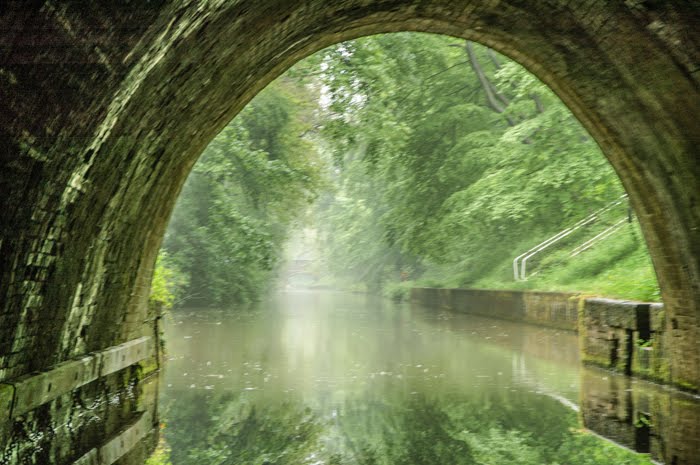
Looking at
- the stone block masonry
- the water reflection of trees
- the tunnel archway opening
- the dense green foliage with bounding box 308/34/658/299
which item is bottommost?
the water reflection of trees

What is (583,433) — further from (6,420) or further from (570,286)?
(570,286)

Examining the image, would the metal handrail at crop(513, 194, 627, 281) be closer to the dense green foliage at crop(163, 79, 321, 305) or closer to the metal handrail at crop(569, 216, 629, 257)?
the metal handrail at crop(569, 216, 629, 257)

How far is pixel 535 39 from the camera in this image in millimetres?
8062

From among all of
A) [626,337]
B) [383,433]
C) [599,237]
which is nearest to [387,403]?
[383,433]

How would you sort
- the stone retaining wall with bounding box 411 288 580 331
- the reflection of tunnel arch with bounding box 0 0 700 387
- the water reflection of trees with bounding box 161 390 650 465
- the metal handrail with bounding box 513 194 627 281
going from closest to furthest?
the reflection of tunnel arch with bounding box 0 0 700 387, the water reflection of trees with bounding box 161 390 650 465, the stone retaining wall with bounding box 411 288 580 331, the metal handrail with bounding box 513 194 627 281

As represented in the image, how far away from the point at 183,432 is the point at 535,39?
5.13 m

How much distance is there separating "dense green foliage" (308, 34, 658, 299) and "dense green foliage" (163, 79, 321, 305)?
60.3 inches

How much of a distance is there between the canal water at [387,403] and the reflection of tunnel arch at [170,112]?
1.33 m

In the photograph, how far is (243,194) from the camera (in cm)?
2609

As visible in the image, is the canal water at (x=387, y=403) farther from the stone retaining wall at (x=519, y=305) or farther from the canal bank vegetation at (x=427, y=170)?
the canal bank vegetation at (x=427, y=170)

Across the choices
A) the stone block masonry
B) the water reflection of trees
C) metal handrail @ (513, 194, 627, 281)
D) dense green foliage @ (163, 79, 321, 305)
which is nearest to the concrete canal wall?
the stone block masonry

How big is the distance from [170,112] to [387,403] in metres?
3.90

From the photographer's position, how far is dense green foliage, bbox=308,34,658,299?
18.5m

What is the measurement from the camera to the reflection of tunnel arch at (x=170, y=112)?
394 cm
